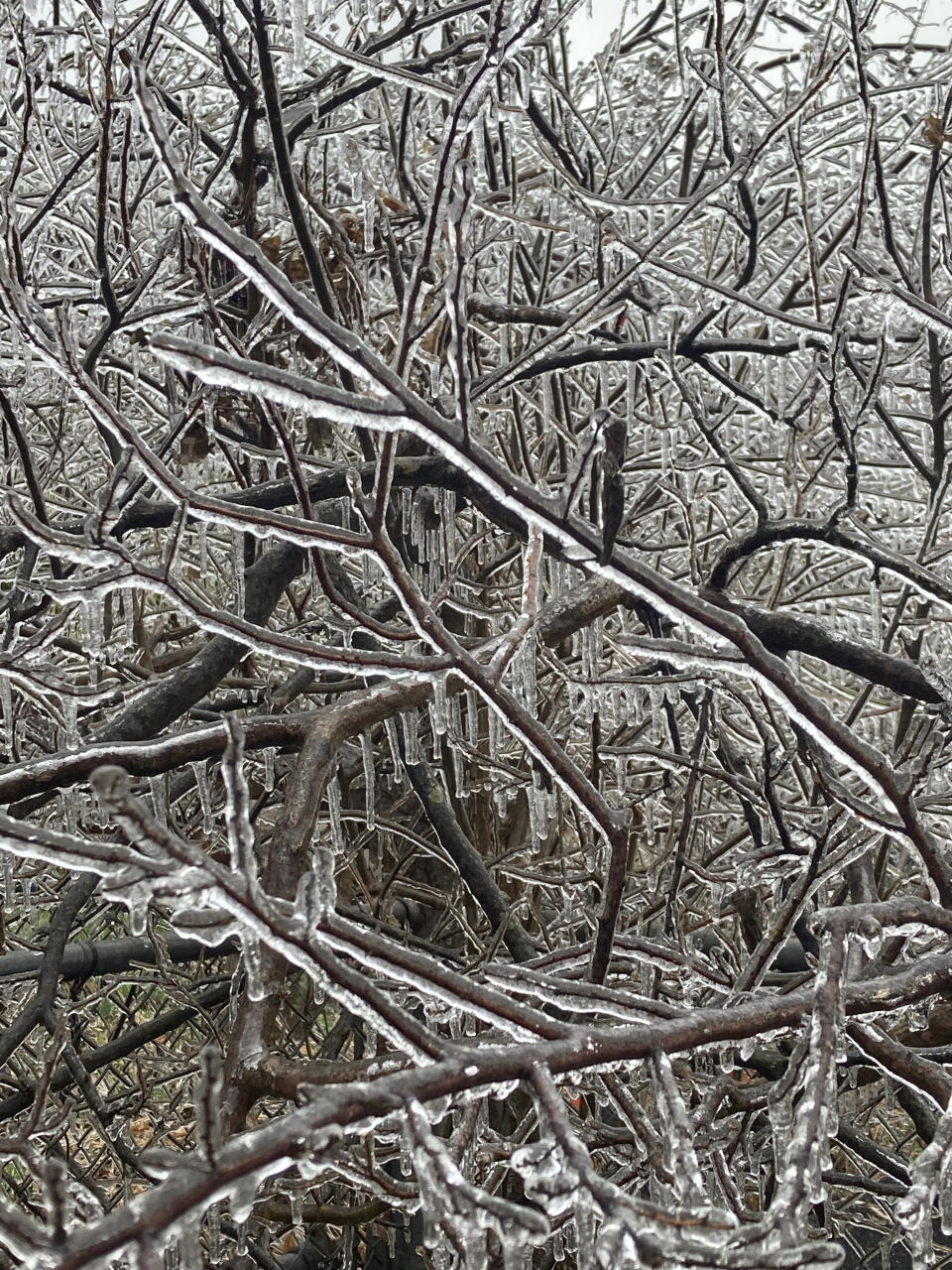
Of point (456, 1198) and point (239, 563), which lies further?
point (239, 563)

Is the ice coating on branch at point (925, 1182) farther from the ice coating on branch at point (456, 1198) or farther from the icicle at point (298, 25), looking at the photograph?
the icicle at point (298, 25)

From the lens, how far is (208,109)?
5.15 meters

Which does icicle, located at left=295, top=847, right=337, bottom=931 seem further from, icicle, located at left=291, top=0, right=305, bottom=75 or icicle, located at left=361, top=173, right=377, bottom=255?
icicle, located at left=361, top=173, right=377, bottom=255

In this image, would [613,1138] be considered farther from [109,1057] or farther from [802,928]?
[109,1057]

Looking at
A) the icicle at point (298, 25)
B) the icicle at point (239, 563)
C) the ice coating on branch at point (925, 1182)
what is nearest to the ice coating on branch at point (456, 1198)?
the ice coating on branch at point (925, 1182)

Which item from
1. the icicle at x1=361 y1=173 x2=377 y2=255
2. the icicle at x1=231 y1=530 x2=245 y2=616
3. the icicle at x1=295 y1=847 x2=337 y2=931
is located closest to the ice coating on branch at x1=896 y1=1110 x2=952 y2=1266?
the icicle at x1=295 y1=847 x2=337 y2=931

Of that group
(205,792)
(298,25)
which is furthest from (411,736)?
(298,25)

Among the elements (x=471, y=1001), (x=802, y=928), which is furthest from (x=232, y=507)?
(x=802, y=928)

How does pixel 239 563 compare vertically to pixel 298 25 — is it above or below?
below

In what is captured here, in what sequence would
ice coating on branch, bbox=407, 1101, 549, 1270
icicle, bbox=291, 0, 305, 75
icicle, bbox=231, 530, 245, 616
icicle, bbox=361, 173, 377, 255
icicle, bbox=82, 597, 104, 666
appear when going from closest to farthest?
A: ice coating on branch, bbox=407, 1101, 549, 1270 < icicle, bbox=291, 0, 305, 75 < icicle, bbox=82, 597, 104, 666 < icicle, bbox=231, 530, 245, 616 < icicle, bbox=361, 173, 377, 255

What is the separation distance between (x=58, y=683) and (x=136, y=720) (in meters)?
0.16

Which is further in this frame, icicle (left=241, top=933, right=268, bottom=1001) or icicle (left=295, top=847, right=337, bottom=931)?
icicle (left=241, top=933, right=268, bottom=1001)

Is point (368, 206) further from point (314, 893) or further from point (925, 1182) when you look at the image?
point (925, 1182)

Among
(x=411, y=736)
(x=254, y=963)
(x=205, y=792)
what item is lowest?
(x=205, y=792)
